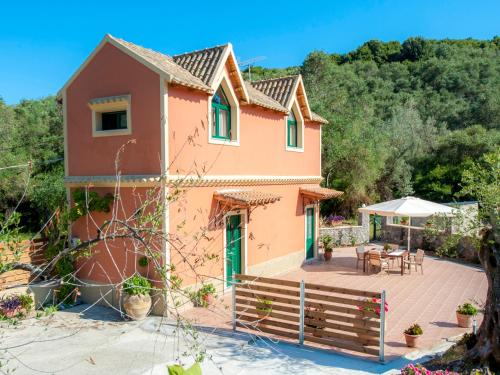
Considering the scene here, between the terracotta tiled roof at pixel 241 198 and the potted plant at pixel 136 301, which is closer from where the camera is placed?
the potted plant at pixel 136 301

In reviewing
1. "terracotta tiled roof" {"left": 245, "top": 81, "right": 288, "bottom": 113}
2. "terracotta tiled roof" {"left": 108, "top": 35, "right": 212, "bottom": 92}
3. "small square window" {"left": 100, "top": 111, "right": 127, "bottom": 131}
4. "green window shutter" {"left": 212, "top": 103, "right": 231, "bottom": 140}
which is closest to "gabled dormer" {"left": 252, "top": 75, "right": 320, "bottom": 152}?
"terracotta tiled roof" {"left": 245, "top": 81, "right": 288, "bottom": 113}

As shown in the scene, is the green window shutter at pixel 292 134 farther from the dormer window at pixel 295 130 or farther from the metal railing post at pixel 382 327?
the metal railing post at pixel 382 327

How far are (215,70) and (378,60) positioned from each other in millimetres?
59377

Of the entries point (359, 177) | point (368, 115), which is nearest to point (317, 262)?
point (359, 177)

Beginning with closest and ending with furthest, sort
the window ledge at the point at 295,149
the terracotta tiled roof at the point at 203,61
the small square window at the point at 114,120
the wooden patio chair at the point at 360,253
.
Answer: the small square window at the point at 114,120, the terracotta tiled roof at the point at 203,61, the wooden patio chair at the point at 360,253, the window ledge at the point at 295,149

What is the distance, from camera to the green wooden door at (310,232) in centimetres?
2138

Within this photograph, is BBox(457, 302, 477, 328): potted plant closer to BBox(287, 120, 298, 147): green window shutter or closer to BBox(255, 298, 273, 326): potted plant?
BBox(255, 298, 273, 326): potted plant

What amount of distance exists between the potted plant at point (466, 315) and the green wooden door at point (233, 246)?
25.7 feet

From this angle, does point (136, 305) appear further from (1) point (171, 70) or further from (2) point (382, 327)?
(1) point (171, 70)

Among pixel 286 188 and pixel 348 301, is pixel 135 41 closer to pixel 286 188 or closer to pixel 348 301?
pixel 286 188

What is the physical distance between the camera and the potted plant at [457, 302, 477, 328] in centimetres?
1153

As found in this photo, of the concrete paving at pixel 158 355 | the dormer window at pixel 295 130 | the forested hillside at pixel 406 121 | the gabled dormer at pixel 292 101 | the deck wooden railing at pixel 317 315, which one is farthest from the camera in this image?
the forested hillside at pixel 406 121

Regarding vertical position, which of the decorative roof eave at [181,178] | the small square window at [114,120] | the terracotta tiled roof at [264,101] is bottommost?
the decorative roof eave at [181,178]

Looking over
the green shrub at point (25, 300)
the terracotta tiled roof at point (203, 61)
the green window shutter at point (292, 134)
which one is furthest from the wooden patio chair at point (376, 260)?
the green shrub at point (25, 300)
